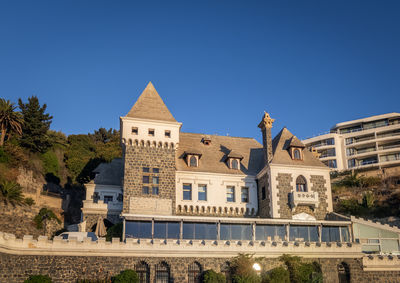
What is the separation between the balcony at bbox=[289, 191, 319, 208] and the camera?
117ft

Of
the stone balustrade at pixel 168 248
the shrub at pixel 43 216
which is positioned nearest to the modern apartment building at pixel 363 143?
the stone balustrade at pixel 168 248

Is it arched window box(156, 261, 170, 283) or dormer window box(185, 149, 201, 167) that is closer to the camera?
arched window box(156, 261, 170, 283)

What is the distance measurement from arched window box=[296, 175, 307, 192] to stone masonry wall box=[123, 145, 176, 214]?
11.2 metres

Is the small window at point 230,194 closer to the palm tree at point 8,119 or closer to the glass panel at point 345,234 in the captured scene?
the glass panel at point 345,234

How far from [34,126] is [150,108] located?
17.8m

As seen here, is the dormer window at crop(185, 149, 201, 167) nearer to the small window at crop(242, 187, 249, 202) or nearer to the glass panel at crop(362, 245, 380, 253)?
the small window at crop(242, 187, 249, 202)

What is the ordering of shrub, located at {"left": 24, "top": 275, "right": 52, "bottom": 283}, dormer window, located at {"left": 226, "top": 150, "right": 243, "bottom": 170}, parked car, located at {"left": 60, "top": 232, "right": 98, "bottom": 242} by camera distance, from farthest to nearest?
dormer window, located at {"left": 226, "top": 150, "right": 243, "bottom": 170} < parked car, located at {"left": 60, "top": 232, "right": 98, "bottom": 242} < shrub, located at {"left": 24, "top": 275, "right": 52, "bottom": 283}

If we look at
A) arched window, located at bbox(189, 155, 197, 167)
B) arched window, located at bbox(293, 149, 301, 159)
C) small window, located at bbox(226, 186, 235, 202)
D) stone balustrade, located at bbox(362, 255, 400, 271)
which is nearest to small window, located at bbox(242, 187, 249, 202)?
small window, located at bbox(226, 186, 235, 202)

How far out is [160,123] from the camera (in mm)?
37219

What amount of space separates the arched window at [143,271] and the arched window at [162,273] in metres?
0.70

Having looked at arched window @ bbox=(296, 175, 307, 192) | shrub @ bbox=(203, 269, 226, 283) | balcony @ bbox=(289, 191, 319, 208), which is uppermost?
arched window @ bbox=(296, 175, 307, 192)

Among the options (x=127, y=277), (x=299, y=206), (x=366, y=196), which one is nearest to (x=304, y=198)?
(x=299, y=206)

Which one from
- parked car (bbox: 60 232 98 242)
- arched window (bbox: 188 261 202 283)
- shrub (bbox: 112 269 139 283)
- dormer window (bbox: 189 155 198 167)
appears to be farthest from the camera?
dormer window (bbox: 189 155 198 167)

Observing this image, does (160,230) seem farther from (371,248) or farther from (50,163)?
(50,163)
